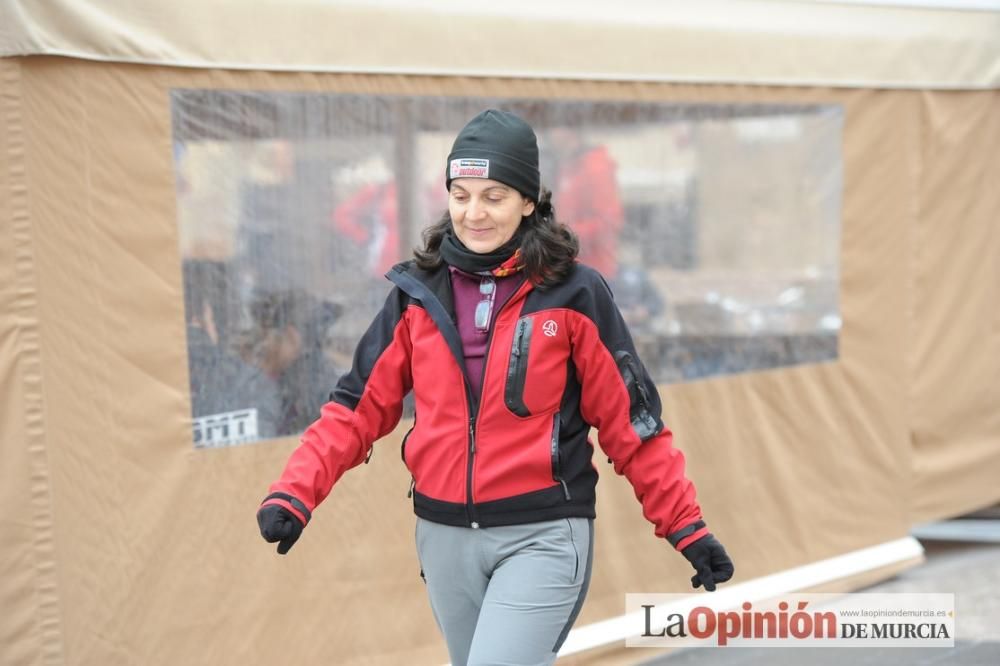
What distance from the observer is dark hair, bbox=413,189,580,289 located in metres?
2.68

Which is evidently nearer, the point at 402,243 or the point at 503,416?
the point at 503,416

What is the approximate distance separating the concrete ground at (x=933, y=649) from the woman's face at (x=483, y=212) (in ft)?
8.14

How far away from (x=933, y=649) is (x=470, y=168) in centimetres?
314

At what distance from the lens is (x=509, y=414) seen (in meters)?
2.62

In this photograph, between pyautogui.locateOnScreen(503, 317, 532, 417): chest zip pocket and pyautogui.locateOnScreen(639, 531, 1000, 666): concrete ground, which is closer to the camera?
pyautogui.locateOnScreen(503, 317, 532, 417): chest zip pocket

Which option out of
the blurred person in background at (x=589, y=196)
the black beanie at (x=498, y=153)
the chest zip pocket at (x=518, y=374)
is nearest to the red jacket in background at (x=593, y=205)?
the blurred person in background at (x=589, y=196)

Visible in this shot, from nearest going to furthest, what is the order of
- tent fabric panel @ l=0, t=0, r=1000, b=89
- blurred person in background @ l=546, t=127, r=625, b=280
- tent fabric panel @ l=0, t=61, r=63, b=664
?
tent fabric panel @ l=0, t=61, r=63, b=664 → tent fabric panel @ l=0, t=0, r=1000, b=89 → blurred person in background @ l=546, t=127, r=625, b=280

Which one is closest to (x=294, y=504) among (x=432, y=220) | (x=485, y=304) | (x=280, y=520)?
(x=280, y=520)

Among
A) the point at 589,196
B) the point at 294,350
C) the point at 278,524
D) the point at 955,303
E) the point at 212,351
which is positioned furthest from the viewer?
the point at 955,303

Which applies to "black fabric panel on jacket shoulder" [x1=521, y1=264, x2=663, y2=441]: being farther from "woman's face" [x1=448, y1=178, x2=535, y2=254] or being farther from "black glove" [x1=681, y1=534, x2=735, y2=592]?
"black glove" [x1=681, y1=534, x2=735, y2=592]

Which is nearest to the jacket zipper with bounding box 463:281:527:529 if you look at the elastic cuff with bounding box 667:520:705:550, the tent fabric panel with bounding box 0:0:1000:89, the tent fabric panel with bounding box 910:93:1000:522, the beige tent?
the elastic cuff with bounding box 667:520:705:550

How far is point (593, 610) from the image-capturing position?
4.56 m

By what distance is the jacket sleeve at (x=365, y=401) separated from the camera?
271 cm

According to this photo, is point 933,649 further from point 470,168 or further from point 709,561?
point 470,168
